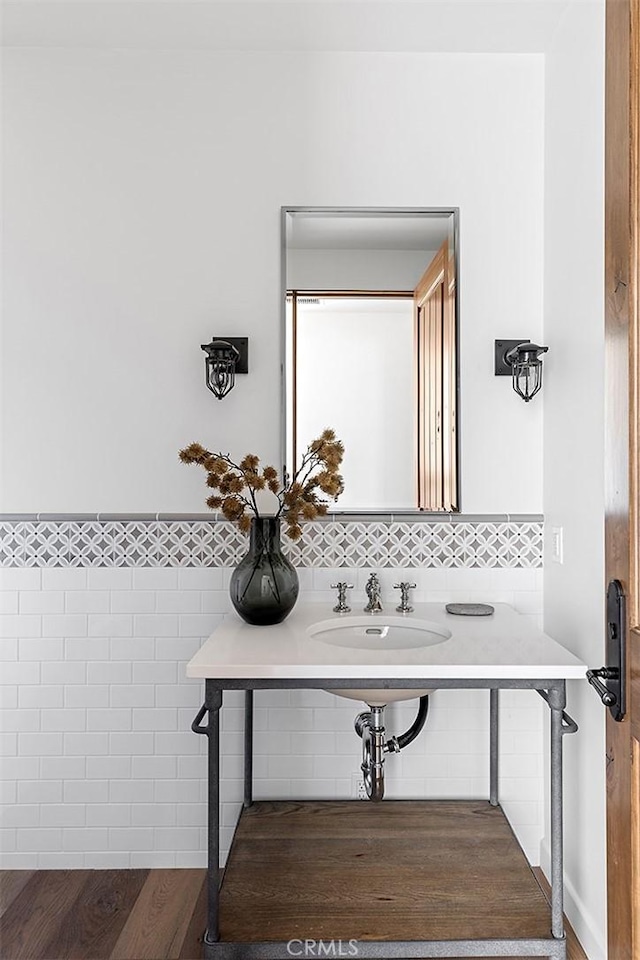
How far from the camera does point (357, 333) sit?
7.24ft

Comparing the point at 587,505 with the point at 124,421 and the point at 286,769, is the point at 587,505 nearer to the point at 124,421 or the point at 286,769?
the point at 286,769

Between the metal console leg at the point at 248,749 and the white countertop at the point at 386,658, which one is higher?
the white countertop at the point at 386,658

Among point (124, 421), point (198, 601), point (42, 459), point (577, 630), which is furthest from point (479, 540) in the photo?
point (42, 459)

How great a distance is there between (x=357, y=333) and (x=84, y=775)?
1587 mm

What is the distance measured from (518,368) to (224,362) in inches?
34.0

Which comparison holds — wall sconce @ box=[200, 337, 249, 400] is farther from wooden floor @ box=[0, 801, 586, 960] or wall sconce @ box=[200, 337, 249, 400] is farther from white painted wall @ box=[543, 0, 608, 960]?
wooden floor @ box=[0, 801, 586, 960]

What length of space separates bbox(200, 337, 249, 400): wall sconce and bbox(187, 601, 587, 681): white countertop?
0.73 metres

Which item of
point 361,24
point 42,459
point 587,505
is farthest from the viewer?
point 42,459

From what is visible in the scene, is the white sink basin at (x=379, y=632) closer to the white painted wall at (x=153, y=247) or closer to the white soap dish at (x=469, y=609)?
the white soap dish at (x=469, y=609)

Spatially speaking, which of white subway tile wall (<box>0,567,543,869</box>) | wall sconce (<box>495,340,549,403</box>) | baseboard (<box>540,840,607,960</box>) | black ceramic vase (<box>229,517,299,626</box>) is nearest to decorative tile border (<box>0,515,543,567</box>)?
white subway tile wall (<box>0,567,543,869</box>)

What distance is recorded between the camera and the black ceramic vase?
1.88 meters

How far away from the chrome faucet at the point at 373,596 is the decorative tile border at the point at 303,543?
0.12 m

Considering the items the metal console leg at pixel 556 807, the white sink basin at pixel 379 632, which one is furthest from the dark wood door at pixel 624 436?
the white sink basin at pixel 379 632

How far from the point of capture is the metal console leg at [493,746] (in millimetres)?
2143
